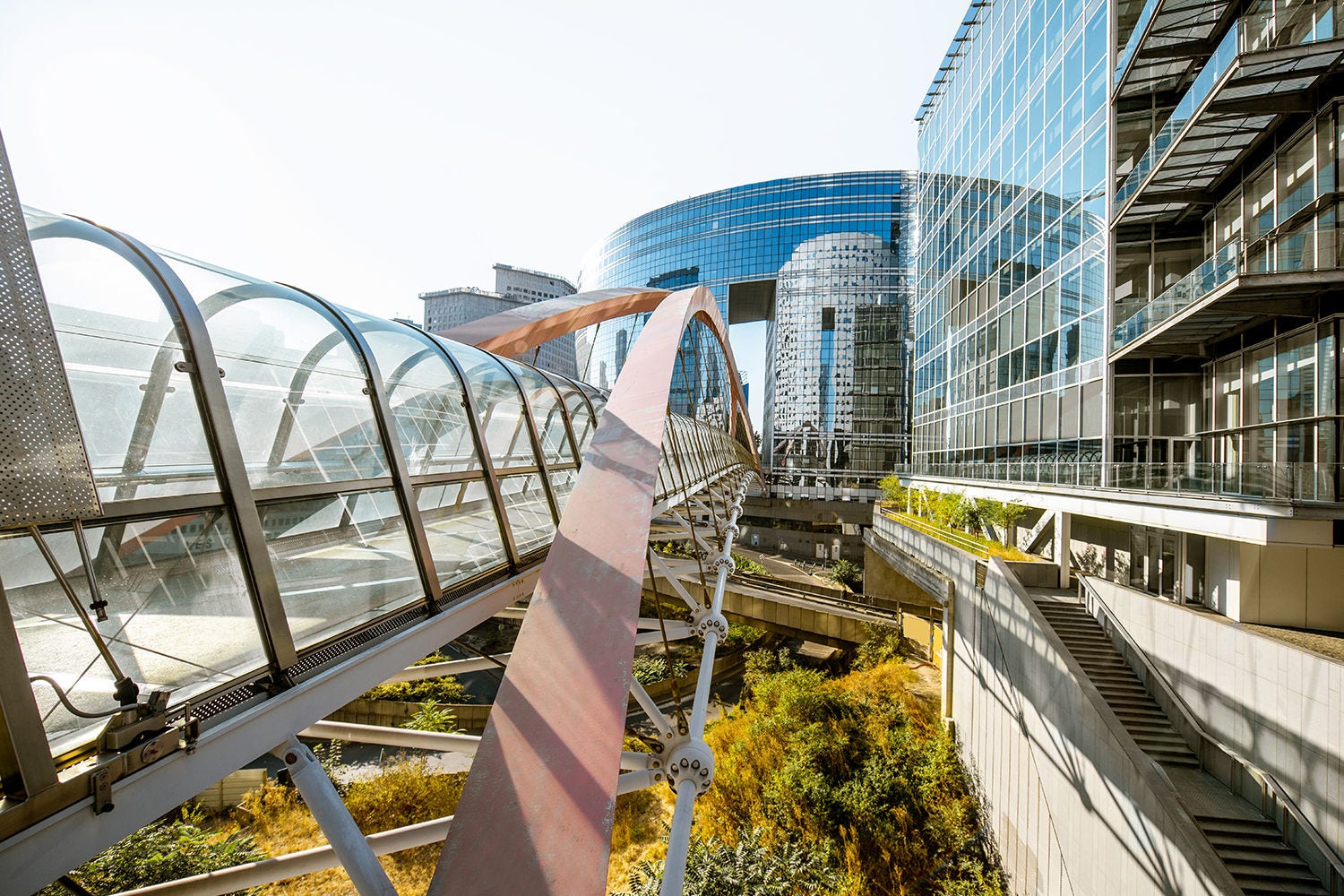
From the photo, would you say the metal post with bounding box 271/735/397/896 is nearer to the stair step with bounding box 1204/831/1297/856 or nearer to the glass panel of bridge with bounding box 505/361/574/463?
the glass panel of bridge with bounding box 505/361/574/463

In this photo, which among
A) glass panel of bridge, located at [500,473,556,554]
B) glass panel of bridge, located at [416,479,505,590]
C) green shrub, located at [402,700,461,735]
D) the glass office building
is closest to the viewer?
glass panel of bridge, located at [416,479,505,590]

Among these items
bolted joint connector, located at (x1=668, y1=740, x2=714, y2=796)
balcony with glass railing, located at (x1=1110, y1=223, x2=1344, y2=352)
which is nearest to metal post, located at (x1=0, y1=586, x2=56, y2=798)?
bolted joint connector, located at (x1=668, y1=740, x2=714, y2=796)

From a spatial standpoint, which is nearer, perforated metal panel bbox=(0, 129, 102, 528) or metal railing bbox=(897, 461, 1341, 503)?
perforated metal panel bbox=(0, 129, 102, 528)

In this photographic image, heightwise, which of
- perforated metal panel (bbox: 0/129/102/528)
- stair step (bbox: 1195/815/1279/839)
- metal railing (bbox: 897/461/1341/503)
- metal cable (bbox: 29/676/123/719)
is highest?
perforated metal panel (bbox: 0/129/102/528)

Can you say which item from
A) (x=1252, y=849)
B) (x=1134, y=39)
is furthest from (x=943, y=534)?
(x=1134, y=39)

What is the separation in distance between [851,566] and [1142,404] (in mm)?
24172

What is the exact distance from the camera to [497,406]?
614cm

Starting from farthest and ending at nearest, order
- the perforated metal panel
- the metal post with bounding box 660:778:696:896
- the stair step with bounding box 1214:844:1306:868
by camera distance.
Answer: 1. the stair step with bounding box 1214:844:1306:868
2. the metal post with bounding box 660:778:696:896
3. the perforated metal panel

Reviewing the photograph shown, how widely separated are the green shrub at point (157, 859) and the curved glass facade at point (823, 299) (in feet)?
128

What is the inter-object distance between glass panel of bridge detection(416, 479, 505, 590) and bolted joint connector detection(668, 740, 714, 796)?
230 centimetres

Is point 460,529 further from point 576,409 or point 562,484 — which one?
point 576,409

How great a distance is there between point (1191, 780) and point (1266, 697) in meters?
2.24

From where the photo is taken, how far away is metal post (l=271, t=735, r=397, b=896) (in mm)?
2725

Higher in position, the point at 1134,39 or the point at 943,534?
the point at 1134,39
